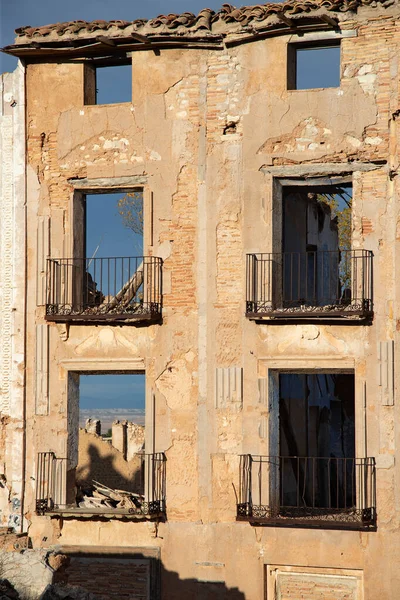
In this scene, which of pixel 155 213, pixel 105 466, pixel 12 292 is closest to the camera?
pixel 155 213

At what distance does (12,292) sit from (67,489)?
3.22 metres

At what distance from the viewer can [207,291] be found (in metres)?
18.6

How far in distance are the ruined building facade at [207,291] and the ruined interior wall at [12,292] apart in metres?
0.03

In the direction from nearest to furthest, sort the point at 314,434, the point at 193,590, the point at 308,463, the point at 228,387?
the point at 193,590
the point at 228,387
the point at 314,434
the point at 308,463

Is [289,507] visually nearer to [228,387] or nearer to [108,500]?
[228,387]

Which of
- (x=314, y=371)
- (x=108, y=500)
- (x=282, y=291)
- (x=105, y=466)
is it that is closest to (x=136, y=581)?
(x=108, y=500)

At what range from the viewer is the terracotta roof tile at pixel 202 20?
59.6 feet

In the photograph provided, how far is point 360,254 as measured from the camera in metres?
18.1

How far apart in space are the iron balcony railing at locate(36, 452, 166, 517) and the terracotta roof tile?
6563 millimetres

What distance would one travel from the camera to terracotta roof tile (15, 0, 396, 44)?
18156mm

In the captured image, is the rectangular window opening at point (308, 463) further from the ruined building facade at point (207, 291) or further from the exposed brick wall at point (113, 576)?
the exposed brick wall at point (113, 576)

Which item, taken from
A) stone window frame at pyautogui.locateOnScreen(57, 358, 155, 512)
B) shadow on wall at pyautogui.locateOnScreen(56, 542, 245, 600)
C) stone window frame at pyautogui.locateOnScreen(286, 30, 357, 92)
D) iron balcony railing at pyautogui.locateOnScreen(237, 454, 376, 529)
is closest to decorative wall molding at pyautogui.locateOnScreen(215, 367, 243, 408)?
iron balcony railing at pyautogui.locateOnScreen(237, 454, 376, 529)

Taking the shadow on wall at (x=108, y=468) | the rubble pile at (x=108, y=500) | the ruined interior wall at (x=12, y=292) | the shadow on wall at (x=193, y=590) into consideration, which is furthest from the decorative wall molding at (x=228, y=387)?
the shadow on wall at (x=108, y=468)

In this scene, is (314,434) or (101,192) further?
(314,434)
